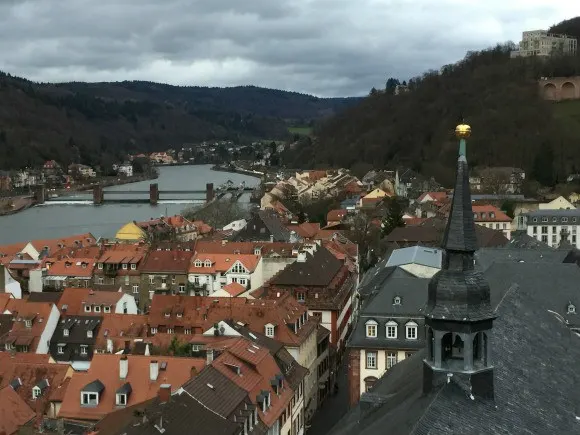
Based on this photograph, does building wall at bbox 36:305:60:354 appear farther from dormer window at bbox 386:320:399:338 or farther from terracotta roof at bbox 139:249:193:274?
dormer window at bbox 386:320:399:338

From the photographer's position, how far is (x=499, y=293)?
766 inches

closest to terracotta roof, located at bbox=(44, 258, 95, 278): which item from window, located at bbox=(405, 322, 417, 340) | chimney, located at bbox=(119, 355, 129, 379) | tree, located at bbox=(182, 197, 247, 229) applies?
chimney, located at bbox=(119, 355, 129, 379)

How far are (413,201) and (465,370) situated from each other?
3273 inches

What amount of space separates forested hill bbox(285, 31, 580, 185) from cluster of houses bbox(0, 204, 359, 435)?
52995mm

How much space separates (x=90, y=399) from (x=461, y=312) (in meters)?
16.7

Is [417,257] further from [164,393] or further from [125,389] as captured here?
[164,393]

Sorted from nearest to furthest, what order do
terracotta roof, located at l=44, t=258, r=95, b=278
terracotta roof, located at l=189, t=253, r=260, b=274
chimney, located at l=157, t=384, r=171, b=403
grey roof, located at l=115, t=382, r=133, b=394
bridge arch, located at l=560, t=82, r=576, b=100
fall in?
chimney, located at l=157, t=384, r=171, b=403 < grey roof, located at l=115, t=382, r=133, b=394 < terracotta roof, located at l=189, t=253, r=260, b=274 < terracotta roof, located at l=44, t=258, r=95, b=278 < bridge arch, located at l=560, t=82, r=576, b=100

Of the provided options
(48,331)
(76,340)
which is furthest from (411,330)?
(48,331)

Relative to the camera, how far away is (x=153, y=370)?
25562 mm

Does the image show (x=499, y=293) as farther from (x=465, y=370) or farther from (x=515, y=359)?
(x=465, y=370)

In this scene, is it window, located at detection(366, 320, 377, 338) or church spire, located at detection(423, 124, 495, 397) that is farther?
window, located at detection(366, 320, 377, 338)

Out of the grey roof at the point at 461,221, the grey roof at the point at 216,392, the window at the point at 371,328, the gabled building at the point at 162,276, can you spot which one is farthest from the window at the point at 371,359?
the gabled building at the point at 162,276

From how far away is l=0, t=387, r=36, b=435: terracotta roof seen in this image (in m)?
23.8

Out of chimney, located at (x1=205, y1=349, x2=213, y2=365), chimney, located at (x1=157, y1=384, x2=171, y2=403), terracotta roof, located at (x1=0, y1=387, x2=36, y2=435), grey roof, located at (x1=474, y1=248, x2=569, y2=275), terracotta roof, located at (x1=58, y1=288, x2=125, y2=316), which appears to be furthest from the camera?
terracotta roof, located at (x1=58, y1=288, x2=125, y2=316)
